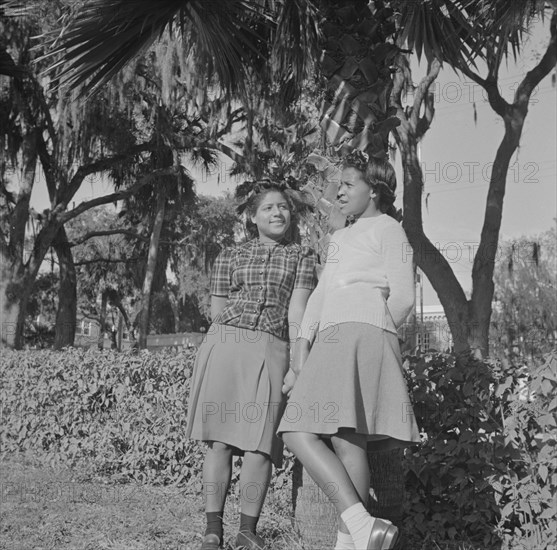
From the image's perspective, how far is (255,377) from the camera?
12.8ft

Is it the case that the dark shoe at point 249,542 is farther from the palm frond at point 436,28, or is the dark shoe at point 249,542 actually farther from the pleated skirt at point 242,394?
the palm frond at point 436,28

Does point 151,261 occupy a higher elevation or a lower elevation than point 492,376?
higher

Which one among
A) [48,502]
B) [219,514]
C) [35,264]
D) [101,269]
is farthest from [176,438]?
[101,269]

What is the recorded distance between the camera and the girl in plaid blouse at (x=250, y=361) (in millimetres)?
3840

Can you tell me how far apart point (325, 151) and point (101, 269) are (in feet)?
98.9

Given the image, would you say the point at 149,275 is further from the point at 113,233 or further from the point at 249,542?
the point at 249,542

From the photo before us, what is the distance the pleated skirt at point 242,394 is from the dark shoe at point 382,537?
35.9 inches

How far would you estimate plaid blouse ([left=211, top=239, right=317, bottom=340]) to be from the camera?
157 inches

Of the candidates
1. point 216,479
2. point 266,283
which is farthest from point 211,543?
point 266,283

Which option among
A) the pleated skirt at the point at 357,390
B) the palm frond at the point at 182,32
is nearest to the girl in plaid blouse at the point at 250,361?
the pleated skirt at the point at 357,390

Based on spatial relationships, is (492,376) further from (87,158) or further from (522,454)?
A: (87,158)

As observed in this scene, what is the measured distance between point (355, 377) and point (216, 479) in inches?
41.9

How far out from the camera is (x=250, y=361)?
12.9 ft

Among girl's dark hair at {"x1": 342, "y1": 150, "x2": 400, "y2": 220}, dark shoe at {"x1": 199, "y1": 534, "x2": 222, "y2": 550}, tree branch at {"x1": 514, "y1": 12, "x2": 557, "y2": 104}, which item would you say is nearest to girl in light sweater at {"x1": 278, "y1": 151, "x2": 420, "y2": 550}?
girl's dark hair at {"x1": 342, "y1": 150, "x2": 400, "y2": 220}
